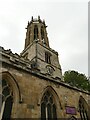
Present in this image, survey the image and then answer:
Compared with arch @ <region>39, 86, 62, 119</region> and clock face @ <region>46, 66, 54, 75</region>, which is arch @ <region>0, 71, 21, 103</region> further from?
clock face @ <region>46, 66, 54, 75</region>

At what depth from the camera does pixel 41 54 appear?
1165 inches

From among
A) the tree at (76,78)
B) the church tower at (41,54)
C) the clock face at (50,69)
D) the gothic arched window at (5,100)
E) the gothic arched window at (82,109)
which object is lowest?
the gothic arched window at (82,109)

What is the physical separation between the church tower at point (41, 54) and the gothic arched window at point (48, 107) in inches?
535

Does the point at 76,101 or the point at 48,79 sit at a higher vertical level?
the point at 48,79

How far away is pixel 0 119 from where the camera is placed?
8.47 meters

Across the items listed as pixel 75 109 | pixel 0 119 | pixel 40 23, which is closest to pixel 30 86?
pixel 0 119

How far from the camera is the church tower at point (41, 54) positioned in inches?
1099

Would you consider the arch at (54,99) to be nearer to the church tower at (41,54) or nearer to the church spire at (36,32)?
the church tower at (41,54)

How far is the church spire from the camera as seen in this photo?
1348 inches

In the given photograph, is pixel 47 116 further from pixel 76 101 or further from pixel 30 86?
pixel 76 101

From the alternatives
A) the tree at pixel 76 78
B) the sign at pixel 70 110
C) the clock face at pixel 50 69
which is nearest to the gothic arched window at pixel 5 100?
the sign at pixel 70 110

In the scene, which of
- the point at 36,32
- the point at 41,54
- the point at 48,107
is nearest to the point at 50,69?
the point at 41,54

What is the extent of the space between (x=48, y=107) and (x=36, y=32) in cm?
2687

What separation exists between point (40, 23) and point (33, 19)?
295 cm
